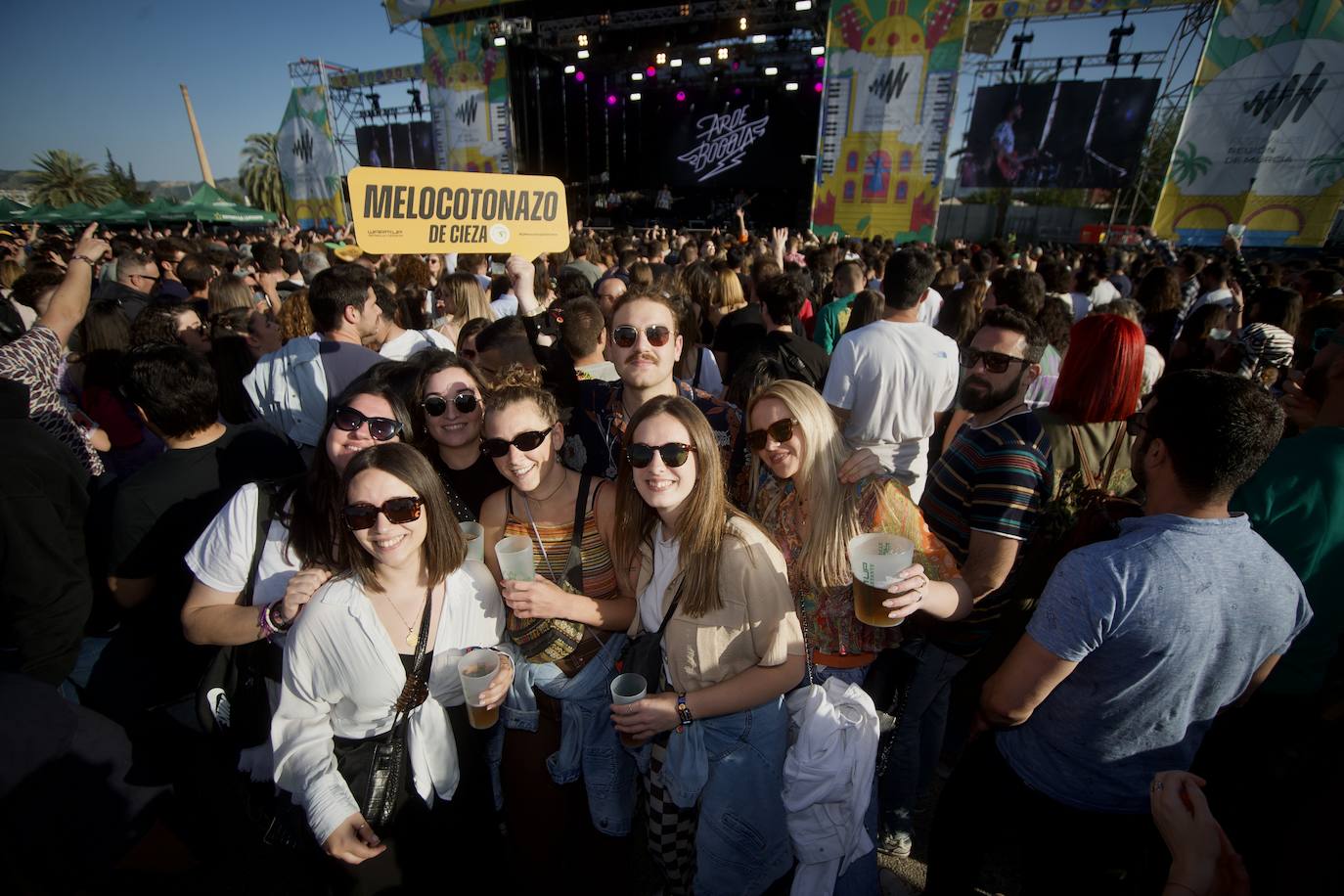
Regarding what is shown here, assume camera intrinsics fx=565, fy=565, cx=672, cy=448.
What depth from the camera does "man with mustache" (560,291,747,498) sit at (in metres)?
2.67

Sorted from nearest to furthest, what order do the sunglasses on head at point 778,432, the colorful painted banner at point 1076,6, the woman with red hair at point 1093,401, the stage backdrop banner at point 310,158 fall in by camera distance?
1. the sunglasses on head at point 778,432
2. the woman with red hair at point 1093,401
3. the colorful painted banner at point 1076,6
4. the stage backdrop banner at point 310,158

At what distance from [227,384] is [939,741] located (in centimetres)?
479

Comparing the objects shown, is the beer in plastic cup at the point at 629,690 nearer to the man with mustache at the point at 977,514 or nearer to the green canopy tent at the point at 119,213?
the man with mustache at the point at 977,514

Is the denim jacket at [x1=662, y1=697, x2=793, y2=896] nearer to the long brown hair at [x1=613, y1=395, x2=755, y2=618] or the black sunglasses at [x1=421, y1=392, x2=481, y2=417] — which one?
the long brown hair at [x1=613, y1=395, x2=755, y2=618]

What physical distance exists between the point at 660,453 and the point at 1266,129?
19.6 meters

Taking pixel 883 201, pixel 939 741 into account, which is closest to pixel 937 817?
pixel 939 741

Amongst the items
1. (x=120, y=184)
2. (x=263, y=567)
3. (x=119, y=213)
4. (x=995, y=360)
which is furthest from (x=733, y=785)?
(x=120, y=184)

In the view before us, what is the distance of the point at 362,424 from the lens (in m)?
2.22

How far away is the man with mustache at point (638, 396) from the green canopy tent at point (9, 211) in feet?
90.6

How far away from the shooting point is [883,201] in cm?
1534

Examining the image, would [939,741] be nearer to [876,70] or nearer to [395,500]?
[395,500]

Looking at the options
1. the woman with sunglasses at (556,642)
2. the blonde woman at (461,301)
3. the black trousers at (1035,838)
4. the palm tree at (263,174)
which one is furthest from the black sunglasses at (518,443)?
the palm tree at (263,174)

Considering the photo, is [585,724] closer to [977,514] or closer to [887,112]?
[977,514]

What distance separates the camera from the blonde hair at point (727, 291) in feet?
18.1
